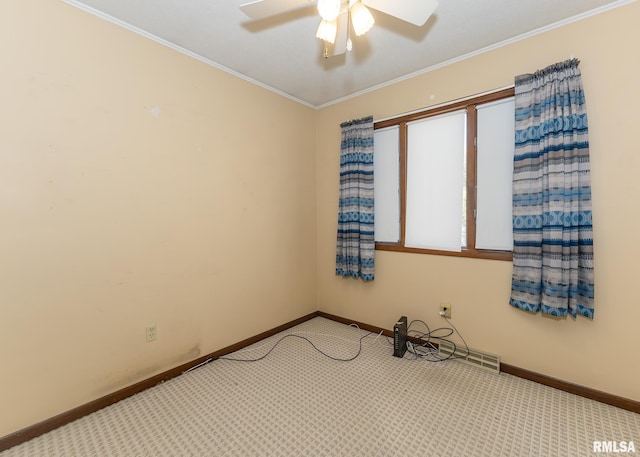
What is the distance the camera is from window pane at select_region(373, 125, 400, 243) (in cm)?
281

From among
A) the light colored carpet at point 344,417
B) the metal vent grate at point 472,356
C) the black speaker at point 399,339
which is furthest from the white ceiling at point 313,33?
the light colored carpet at point 344,417

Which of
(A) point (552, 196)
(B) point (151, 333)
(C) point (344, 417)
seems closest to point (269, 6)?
(A) point (552, 196)

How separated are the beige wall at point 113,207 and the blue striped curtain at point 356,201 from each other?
79 centimetres

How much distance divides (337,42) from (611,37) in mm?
1693

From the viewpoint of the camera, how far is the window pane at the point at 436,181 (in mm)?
2441

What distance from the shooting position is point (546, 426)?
164 cm

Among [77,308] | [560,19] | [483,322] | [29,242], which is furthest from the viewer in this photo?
[483,322]

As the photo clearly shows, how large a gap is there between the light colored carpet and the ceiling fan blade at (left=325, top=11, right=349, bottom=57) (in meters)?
2.14

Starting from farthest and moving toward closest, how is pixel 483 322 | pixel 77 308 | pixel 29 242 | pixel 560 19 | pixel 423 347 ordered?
pixel 423 347
pixel 483 322
pixel 560 19
pixel 77 308
pixel 29 242

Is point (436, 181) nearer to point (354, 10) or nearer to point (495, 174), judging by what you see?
point (495, 174)

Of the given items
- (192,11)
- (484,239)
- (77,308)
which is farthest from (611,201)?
(77,308)

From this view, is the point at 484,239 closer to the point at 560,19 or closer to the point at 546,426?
the point at 546,426

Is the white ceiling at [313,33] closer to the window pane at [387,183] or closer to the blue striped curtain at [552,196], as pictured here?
the blue striped curtain at [552,196]

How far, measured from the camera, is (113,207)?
1.88 meters
